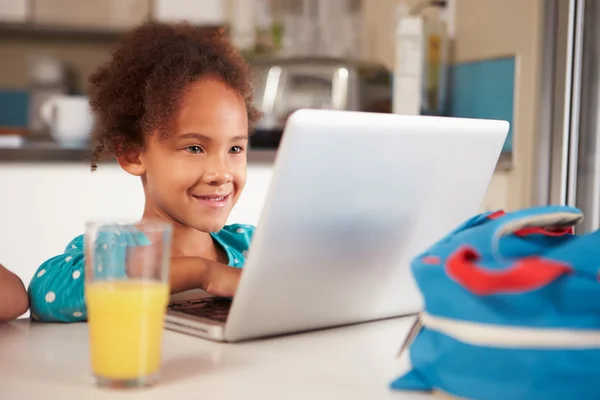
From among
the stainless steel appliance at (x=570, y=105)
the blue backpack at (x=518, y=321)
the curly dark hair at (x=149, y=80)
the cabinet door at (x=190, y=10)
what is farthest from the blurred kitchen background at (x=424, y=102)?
the blue backpack at (x=518, y=321)

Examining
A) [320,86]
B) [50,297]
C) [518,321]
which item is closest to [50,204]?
[320,86]

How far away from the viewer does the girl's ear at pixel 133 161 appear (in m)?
1.12

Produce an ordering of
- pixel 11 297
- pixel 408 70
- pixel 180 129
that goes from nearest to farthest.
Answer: pixel 11 297 < pixel 180 129 < pixel 408 70

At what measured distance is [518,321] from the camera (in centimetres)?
57

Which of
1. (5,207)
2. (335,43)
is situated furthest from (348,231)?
(335,43)

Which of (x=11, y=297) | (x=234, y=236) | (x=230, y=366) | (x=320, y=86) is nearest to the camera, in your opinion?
(x=230, y=366)

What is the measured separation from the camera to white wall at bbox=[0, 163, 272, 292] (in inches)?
79.8

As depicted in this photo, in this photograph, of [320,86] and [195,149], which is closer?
[195,149]

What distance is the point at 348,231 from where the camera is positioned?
2.61 feet

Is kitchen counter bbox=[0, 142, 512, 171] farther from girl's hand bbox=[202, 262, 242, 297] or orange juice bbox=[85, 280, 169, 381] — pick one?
orange juice bbox=[85, 280, 169, 381]

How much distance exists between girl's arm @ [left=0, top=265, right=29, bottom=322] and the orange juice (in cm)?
28

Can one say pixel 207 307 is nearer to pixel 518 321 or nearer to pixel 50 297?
pixel 50 297

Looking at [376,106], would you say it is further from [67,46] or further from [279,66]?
[67,46]

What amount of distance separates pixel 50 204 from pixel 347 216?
1.42m
